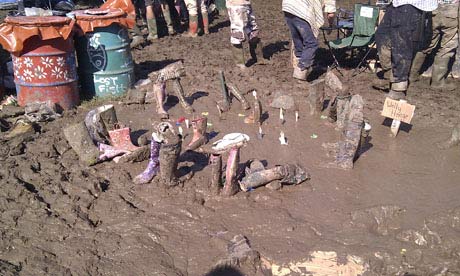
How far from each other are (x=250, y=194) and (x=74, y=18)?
3602mm

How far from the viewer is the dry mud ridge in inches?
141

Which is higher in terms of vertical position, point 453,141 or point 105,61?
point 105,61

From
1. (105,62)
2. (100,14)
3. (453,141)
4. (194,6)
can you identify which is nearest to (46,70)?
(105,62)

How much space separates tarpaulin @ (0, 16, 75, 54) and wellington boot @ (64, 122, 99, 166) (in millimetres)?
1513

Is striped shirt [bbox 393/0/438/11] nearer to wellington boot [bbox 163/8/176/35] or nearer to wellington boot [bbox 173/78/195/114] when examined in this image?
wellington boot [bbox 173/78/195/114]

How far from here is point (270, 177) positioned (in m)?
4.45

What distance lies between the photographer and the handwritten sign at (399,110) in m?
5.42

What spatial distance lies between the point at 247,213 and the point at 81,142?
75.6 inches

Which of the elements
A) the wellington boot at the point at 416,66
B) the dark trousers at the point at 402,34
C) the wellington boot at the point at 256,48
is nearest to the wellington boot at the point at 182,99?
the wellington boot at the point at 256,48

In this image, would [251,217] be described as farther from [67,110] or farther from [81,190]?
[67,110]

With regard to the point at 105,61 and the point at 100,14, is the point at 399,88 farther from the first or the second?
the point at 100,14

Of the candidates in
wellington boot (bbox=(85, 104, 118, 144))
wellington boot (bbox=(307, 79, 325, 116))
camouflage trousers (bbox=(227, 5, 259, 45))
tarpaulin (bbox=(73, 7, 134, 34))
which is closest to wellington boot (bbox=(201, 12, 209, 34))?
camouflage trousers (bbox=(227, 5, 259, 45))

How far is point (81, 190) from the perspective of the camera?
4.45 meters

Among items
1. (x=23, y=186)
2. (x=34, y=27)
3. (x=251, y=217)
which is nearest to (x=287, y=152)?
(x=251, y=217)
